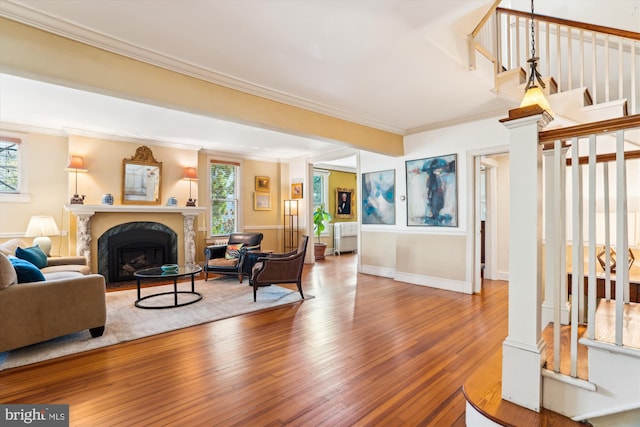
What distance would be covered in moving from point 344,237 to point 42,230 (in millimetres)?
7067

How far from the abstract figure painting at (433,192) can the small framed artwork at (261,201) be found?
12.4 feet

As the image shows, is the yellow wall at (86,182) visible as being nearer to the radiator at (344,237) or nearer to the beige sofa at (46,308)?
the beige sofa at (46,308)

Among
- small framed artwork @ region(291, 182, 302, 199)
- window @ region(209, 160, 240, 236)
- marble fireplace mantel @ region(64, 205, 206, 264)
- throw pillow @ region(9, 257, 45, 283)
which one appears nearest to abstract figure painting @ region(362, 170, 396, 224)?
small framed artwork @ region(291, 182, 302, 199)

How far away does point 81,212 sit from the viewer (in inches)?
201

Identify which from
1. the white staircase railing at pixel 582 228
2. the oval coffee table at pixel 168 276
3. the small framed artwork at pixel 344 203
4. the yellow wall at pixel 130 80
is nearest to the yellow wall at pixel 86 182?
the oval coffee table at pixel 168 276

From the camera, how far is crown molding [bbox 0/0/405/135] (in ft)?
7.36

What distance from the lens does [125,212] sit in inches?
224

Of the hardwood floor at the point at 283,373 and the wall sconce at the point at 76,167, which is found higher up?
the wall sconce at the point at 76,167

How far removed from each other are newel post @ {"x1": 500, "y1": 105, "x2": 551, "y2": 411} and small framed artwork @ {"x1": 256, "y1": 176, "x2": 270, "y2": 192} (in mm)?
6608

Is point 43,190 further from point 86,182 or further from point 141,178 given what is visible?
point 141,178

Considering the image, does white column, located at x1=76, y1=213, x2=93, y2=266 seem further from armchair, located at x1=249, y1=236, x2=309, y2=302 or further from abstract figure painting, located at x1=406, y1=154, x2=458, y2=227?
abstract figure painting, located at x1=406, y1=154, x2=458, y2=227

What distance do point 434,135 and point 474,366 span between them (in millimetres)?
3780

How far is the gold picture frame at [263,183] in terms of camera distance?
25.1 feet

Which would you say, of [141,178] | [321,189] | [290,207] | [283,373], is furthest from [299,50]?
[321,189]
